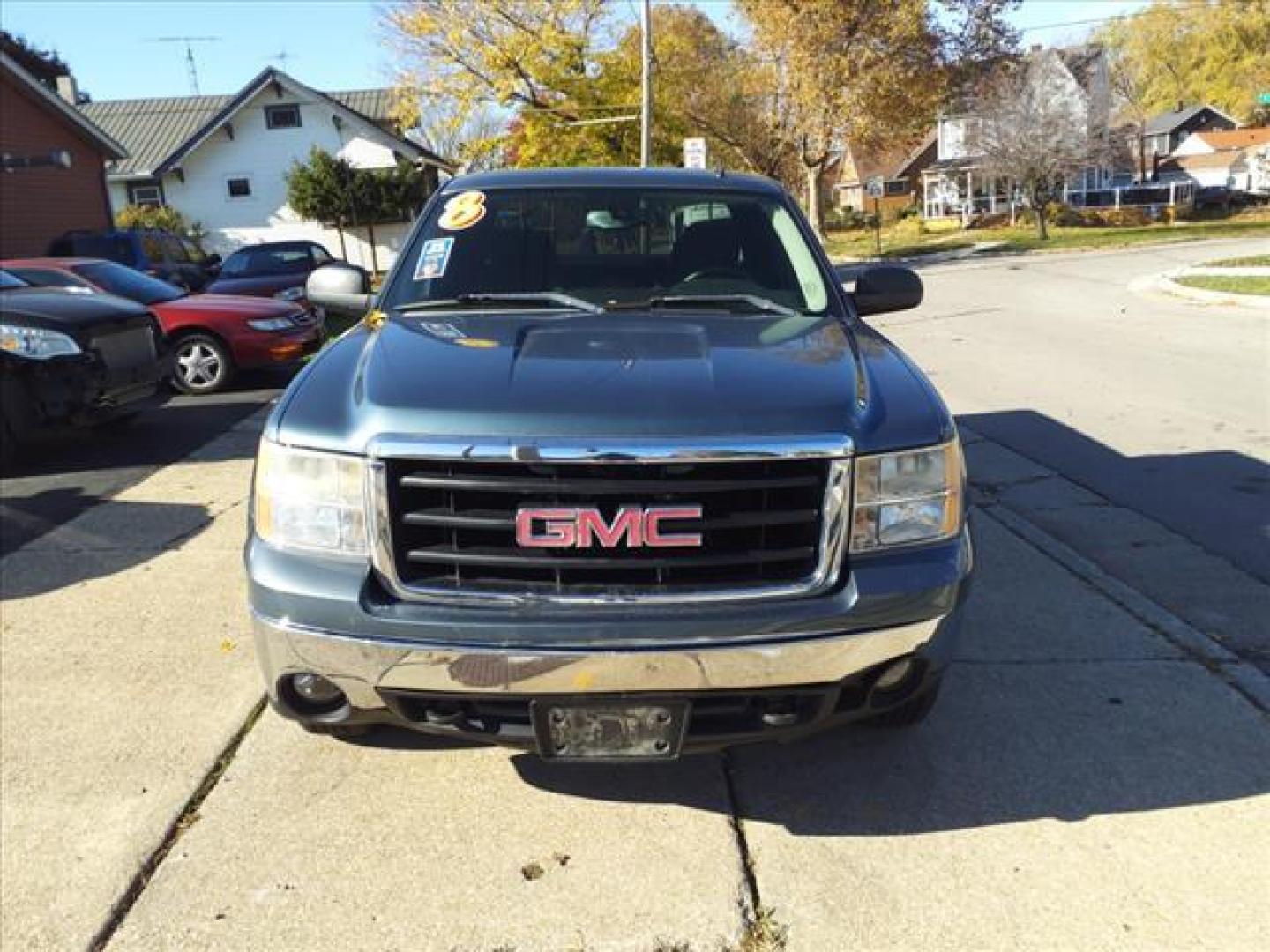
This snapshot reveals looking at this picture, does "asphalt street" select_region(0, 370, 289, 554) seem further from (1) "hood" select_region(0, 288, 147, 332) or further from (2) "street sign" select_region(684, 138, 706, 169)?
(2) "street sign" select_region(684, 138, 706, 169)

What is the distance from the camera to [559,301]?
3.57 metres

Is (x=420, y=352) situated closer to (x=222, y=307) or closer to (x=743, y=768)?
(x=743, y=768)

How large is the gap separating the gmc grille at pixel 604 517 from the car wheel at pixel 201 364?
8.81 metres

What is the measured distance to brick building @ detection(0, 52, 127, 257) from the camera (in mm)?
21031

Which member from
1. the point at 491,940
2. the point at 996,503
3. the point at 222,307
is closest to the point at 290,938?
the point at 491,940

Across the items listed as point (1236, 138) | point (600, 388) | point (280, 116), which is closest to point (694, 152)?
point (600, 388)

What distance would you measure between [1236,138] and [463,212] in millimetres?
79506

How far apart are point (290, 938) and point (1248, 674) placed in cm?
326

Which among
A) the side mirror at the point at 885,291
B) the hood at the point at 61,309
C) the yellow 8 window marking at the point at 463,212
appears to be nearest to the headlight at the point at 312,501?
the yellow 8 window marking at the point at 463,212

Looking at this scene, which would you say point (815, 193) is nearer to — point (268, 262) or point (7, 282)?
point (268, 262)

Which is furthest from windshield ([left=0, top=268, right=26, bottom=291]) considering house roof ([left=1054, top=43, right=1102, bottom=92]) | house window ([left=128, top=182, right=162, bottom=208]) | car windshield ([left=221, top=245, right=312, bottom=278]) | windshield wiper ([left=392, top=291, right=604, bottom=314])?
house roof ([left=1054, top=43, right=1102, bottom=92])

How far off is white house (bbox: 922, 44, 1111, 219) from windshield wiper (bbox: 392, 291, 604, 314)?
3741cm

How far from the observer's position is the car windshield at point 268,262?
15.4m

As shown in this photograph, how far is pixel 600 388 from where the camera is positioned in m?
2.59
